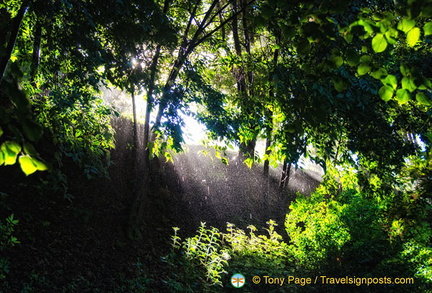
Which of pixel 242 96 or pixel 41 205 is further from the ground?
pixel 242 96

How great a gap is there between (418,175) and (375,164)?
1.23m

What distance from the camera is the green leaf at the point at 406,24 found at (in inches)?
34.6

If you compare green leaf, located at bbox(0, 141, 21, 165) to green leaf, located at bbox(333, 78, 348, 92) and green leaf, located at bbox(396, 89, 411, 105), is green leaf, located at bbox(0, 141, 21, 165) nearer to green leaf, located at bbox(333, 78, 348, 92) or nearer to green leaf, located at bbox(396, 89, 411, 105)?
green leaf, located at bbox(333, 78, 348, 92)

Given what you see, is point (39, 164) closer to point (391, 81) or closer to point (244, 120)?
point (391, 81)

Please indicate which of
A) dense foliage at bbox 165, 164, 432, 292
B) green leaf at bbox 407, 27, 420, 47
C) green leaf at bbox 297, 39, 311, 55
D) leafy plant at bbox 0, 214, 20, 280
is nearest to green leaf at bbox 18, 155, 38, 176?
green leaf at bbox 297, 39, 311, 55

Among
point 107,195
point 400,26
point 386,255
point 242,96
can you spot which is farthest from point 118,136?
point 400,26

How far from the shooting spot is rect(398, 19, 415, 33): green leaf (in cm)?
88

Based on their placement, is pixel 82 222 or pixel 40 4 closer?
pixel 40 4

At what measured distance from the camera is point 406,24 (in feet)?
2.91

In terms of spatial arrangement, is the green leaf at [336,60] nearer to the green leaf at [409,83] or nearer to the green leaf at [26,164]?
the green leaf at [409,83]

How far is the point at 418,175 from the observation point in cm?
550

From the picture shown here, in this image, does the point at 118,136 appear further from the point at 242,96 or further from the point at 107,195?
the point at 242,96

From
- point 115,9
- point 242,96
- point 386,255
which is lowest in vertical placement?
point 386,255

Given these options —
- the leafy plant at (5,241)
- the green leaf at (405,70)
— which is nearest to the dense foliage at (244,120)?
the leafy plant at (5,241)
